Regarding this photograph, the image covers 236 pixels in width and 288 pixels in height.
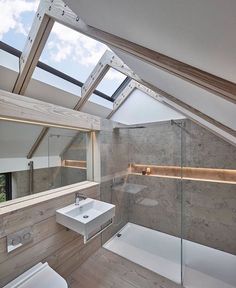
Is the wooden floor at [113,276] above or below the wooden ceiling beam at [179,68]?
below

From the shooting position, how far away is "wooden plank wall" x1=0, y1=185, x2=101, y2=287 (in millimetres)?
1554

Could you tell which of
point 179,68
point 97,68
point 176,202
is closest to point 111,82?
point 97,68

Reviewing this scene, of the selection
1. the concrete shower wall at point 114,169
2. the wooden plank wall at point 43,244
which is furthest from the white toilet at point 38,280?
the concrete shower wall at point 114,169

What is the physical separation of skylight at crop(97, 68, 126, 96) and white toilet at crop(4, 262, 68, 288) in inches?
110

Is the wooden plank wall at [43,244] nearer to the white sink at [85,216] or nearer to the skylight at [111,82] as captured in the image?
the white sink at [85,216]

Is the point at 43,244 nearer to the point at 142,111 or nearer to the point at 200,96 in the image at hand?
the point at 200,96

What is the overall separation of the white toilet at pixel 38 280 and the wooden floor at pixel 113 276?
633 millimetres

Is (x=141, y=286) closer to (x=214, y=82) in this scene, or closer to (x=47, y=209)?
(x=47, y=209)

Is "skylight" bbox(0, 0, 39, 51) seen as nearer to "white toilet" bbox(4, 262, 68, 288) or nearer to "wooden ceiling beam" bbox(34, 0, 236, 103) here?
"wooden ceiling beam" bbox(34, 0, 236, 103)

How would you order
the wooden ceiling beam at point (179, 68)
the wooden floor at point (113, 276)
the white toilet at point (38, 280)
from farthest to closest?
the wooden floor at point (113, 276)
the white toilet at point (38, 280)
the wooden ceiling beam at point (179, 68)

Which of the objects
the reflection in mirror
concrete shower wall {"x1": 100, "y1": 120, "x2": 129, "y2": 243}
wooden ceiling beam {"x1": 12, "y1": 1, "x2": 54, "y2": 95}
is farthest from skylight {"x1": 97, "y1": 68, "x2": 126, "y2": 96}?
wooden ceiling beam {"x1": 12, "y1": 1, "x2": 54, "y2": 95}

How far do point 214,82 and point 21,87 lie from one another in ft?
7.52

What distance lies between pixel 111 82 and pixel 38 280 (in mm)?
3064

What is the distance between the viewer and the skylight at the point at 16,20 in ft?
5.41
